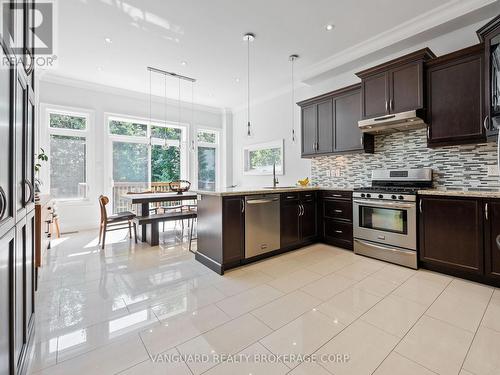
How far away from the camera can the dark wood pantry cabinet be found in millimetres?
948

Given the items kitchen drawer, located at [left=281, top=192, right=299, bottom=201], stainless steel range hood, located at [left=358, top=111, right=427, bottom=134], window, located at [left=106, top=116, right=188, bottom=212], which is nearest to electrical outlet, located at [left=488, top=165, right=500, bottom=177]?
stainless steel range hood, located at [left=358, top=111, right=427, bottom=134]

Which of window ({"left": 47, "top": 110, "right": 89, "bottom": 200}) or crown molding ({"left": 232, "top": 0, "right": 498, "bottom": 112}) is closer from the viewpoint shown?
crown molding ({"left": 232, "top": 0, "right": 498, "bottom": 112})

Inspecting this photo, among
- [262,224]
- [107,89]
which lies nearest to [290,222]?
[262,224]

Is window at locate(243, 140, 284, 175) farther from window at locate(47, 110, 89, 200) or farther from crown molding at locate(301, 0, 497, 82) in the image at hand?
window at locate(47, 110, 89, 200)

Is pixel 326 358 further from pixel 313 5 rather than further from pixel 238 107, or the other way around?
pixel 238 107

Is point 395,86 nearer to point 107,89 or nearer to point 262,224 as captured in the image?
point 262,224

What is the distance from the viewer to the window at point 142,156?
5.50 m

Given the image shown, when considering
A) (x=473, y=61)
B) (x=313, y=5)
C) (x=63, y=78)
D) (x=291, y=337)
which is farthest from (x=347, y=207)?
(x=63, y=78)

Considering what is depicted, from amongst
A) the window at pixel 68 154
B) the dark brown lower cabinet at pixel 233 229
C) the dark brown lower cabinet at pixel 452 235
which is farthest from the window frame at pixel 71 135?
the dark brown lower cabinet at pixel 452 235

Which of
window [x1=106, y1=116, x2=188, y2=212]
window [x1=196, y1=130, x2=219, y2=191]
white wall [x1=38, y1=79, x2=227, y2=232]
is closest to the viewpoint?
white wall [x1=38, y1=79, x2=227, y2=232]

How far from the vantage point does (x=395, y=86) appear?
3.14 metres

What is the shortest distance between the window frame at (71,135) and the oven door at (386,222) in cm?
526

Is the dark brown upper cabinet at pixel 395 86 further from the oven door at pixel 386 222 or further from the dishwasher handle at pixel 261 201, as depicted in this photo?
the dishwasher handle at pixel 261 201

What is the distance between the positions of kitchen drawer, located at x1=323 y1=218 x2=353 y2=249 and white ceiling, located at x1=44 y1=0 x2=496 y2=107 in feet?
9.03
